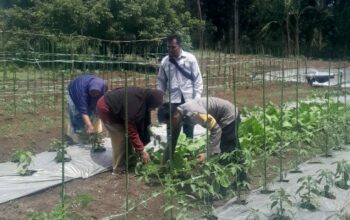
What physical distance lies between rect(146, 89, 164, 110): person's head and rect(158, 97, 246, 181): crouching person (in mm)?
164

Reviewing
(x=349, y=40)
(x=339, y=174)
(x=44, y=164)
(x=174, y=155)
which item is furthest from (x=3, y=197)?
(x=349, y=40)

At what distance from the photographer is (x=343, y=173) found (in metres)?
5.64

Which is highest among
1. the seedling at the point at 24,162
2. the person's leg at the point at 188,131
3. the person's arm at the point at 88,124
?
the person's arm at the point at 88,124

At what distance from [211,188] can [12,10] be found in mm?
15492

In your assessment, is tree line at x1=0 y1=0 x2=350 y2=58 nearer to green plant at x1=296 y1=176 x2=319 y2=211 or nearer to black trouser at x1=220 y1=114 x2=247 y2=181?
black trouser at x1=220 y1=114 x2=247 y2=181

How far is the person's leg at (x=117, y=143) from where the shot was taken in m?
5.96

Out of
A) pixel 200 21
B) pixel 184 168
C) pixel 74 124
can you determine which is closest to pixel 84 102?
pixel 74 124

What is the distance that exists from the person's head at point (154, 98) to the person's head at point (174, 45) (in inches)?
33.7

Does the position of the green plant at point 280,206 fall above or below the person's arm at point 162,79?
below

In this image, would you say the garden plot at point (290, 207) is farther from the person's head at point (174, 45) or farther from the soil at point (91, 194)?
the person's head at point (174, 45)

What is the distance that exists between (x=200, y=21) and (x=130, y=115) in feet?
54.1

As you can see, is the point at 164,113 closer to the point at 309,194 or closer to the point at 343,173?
the point at 309,194

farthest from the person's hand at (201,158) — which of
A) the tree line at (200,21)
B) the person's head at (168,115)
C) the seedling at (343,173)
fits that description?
the tree line at (200,21)

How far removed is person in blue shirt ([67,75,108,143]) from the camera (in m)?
6.56
